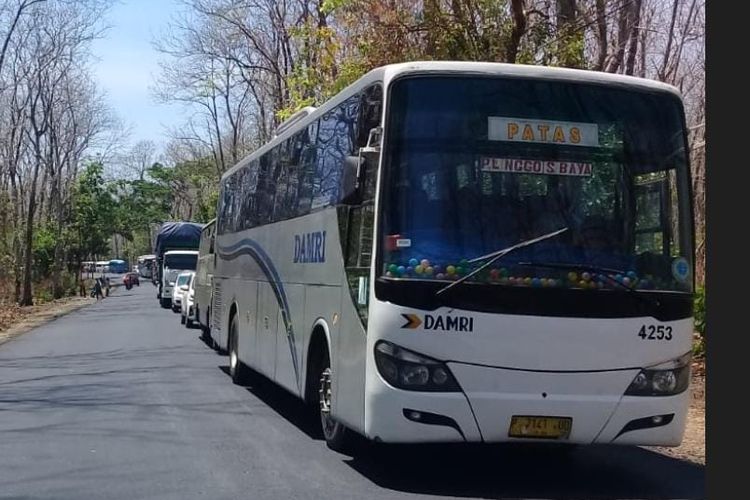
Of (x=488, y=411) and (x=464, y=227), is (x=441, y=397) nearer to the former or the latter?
(x=488, y=411)

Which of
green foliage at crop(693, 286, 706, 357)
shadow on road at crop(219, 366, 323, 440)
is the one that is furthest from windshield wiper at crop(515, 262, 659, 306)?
green foliage at crop(693, 286, 706, 357)

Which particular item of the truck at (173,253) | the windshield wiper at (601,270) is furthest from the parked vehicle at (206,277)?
the truck at (173,253)

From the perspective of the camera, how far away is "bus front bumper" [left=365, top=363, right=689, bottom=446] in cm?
809

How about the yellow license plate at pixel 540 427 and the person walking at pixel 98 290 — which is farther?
the person walking at pixel 98 290

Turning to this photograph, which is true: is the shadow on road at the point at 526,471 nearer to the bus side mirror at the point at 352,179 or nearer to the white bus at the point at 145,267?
the bus side mirror at the point at 352,179

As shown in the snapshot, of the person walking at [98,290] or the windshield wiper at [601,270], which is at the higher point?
the windshield wiper at [601,270]

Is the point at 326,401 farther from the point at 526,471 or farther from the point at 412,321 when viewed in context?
the point at 412,321

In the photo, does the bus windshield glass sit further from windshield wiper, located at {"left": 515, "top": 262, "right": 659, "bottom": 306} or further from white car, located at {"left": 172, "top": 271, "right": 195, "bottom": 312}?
windshield wiper, located at {"left": 515, "top": 262, "right": 659, "bottom": 306}

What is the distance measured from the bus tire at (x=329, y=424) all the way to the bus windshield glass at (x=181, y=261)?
33256 mm

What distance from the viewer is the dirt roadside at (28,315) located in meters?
29.6

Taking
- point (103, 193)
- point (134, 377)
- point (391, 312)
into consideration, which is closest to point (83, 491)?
point (391, 312)

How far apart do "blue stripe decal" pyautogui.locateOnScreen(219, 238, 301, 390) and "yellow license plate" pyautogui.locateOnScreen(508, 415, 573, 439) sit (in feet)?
11.1

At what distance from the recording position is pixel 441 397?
317 inches

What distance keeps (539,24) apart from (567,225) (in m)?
9.38
